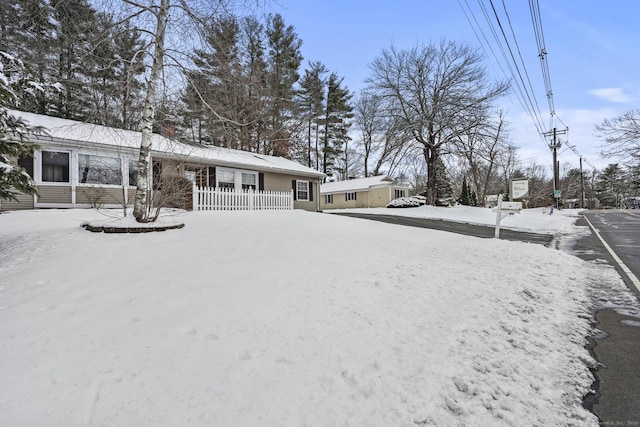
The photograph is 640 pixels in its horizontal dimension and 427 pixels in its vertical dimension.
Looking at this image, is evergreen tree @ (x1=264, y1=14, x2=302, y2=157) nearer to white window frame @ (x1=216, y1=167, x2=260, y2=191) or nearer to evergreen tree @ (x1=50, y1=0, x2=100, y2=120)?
white window frame @ (x1=216, y1=167, x2=260, y2=191)

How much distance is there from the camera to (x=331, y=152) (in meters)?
33.0

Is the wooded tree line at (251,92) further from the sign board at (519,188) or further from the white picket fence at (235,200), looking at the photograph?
the sign board at (519,188)

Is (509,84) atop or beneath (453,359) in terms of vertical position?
atop

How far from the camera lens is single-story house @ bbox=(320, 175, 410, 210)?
27359mm

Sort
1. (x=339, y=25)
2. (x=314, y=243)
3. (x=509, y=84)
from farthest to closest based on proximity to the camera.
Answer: (x=509, y=84), (x=339, y=25), (x=314, y=243)

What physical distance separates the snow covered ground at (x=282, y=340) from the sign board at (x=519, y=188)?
18.7 feet

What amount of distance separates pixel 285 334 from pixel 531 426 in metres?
1.72

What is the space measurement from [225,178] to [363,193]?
17.2 m

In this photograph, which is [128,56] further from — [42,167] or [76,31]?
[42,167]

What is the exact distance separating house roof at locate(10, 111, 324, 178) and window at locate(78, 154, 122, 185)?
2.54 feet

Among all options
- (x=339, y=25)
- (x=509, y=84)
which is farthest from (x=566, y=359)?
(x=509, y=84)

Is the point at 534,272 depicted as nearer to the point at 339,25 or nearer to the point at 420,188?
the point at 339,25

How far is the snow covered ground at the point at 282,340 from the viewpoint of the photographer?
5.64 feet

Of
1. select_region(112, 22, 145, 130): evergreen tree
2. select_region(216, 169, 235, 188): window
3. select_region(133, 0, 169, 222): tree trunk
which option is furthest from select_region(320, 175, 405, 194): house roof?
select_region(133, 0, 169, 222): tree trunk
